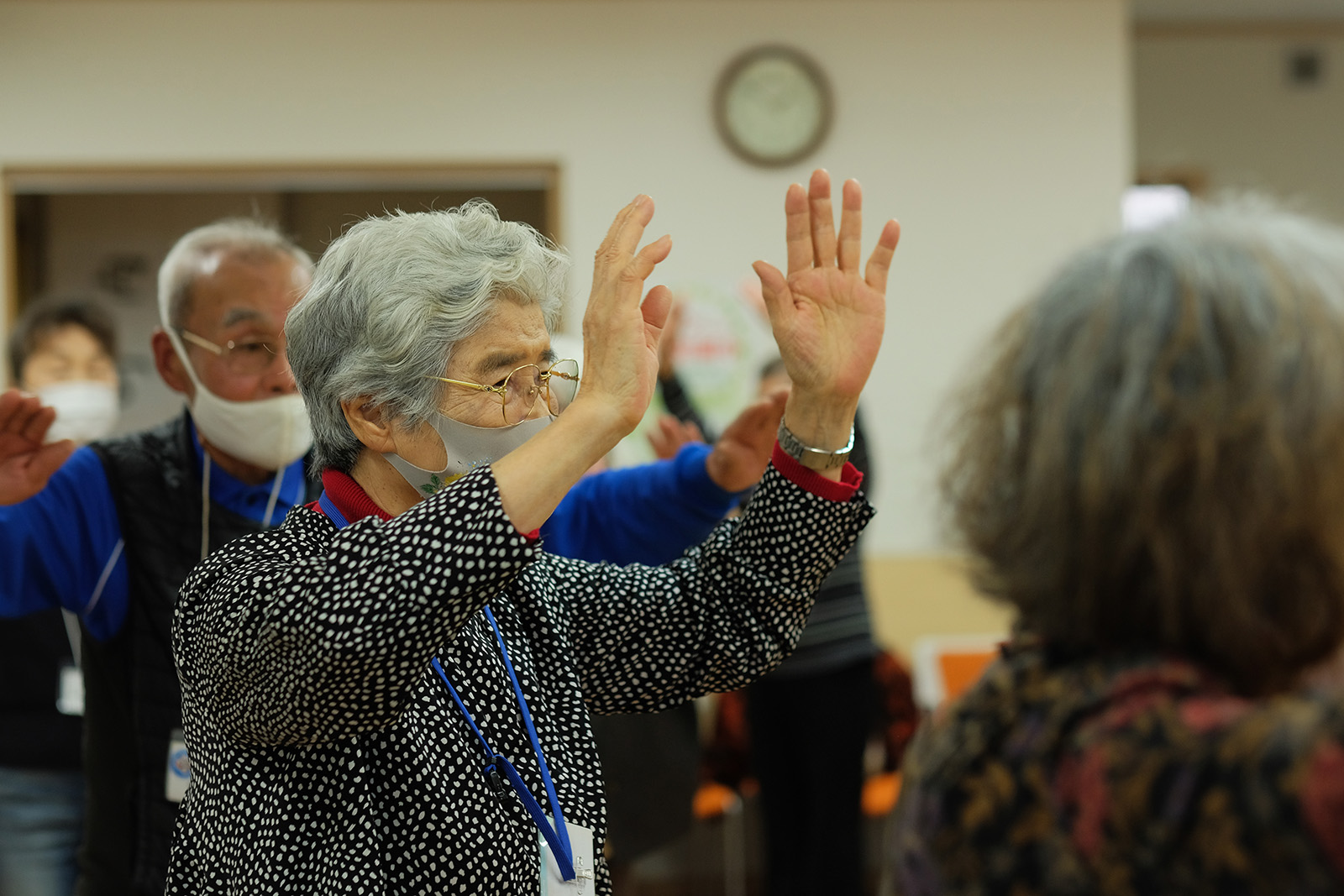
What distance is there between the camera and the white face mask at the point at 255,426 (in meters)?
1.87

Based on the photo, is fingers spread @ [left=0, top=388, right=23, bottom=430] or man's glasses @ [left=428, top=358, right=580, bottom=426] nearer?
man's glasses @ [left=428, top=358, right=580, bottom=426]

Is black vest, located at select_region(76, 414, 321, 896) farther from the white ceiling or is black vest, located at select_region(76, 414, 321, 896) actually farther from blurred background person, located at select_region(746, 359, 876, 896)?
the white ceiling

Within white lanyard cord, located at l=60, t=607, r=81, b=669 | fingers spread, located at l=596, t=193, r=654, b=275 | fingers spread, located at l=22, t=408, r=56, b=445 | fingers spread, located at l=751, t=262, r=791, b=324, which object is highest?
fingers spread, located at l=596, t=193, r=654, b=275

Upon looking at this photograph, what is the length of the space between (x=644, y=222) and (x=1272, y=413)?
68cm

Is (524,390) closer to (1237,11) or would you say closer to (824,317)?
(824,317)

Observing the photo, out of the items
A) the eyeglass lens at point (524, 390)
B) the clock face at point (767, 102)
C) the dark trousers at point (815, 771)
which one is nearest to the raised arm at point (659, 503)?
the eyeglass lens at point (524, 390)

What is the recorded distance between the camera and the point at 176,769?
1725 millimetres

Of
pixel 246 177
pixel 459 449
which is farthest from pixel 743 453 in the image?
pixel 246 177

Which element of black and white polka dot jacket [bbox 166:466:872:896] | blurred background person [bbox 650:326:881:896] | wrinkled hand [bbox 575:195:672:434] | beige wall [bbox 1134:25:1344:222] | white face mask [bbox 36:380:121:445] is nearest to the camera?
black and white polka dot jacket [bbox 166:466:872:896]

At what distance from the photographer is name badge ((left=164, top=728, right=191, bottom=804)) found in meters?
1.71

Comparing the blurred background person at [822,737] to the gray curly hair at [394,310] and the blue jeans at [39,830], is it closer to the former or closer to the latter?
the blue jeans at [39,830]

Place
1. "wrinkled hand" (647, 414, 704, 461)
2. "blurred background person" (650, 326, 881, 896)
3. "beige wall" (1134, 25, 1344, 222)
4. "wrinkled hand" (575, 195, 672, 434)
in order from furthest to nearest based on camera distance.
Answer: "beige wall" (1134, 25, 1344, 222) → "blurred background person" (650, 326, 881, 896) → "wrinkled hand" (647, 414, 704, 461) → "wrinkled hand" (575, 195, 672, 434)

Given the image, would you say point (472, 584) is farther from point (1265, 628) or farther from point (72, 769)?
point (72, 769)

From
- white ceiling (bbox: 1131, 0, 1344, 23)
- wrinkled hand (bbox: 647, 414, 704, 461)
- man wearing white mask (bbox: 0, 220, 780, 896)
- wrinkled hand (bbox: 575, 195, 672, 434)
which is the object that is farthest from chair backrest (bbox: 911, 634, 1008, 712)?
white ceiling (bbox: 1131, 0, 1344, 23)
